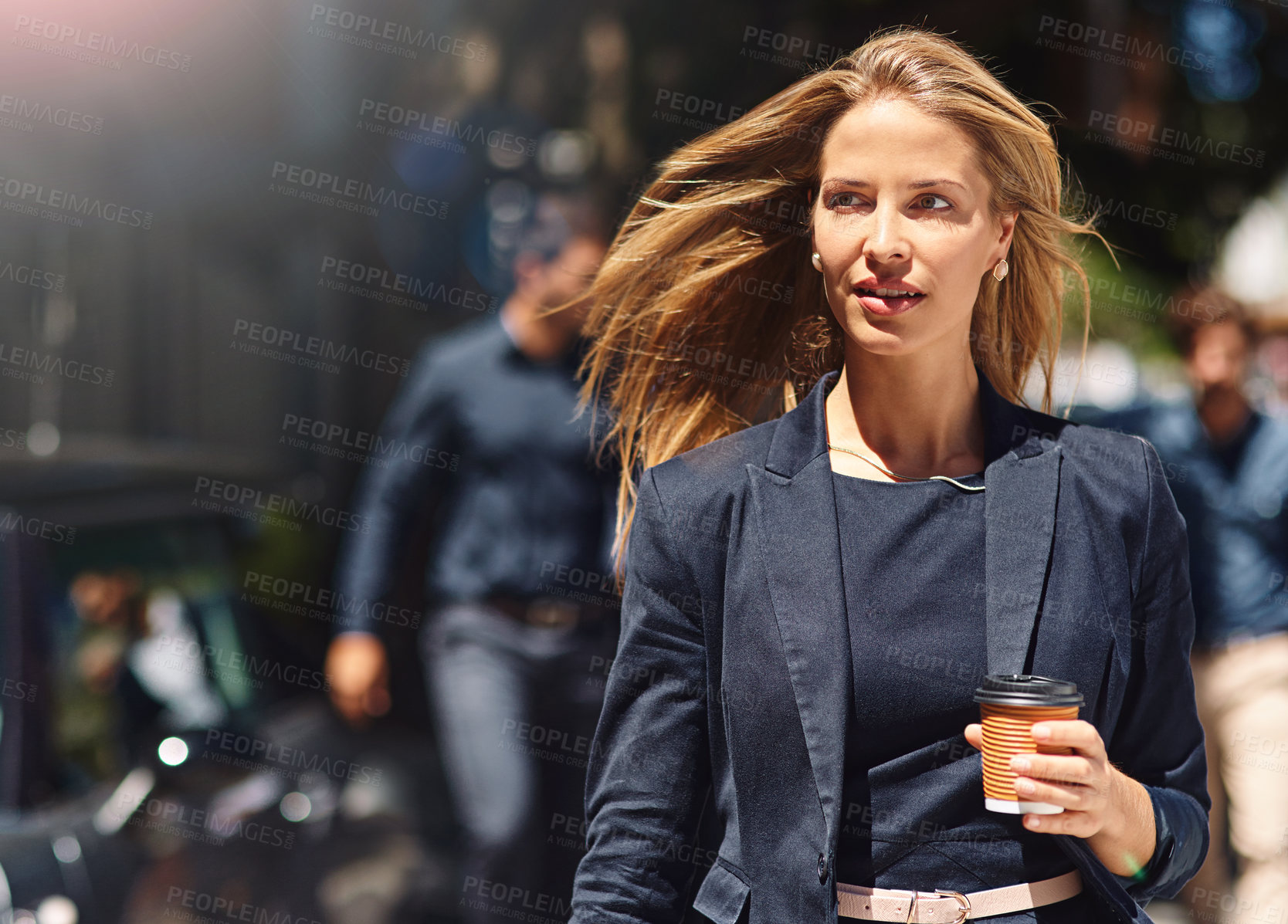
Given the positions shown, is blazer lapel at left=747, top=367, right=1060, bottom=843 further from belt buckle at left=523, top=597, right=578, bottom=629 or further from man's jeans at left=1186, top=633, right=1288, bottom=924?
man's jeans at left=1186, top=633, right=1288, bottom=924

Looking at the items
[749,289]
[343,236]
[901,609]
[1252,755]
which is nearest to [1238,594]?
[1252,755]

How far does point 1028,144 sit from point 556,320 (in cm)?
272

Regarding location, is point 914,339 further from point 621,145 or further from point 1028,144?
point 621,145

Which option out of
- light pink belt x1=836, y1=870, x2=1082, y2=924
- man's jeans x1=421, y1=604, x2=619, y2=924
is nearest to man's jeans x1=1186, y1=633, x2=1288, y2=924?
man's jeans x1=421, y1=604, x2=619, y2=924

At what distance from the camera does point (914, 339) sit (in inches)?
75.6

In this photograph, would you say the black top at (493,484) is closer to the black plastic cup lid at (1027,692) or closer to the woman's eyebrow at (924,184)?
the woman's eyebrow at (924,184)

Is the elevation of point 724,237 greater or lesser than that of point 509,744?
greater

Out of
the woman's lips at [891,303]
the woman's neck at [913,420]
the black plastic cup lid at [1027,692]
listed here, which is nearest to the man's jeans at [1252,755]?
the woman's neck at [913,420]

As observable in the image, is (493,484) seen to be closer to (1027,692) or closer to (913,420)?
(913,420)

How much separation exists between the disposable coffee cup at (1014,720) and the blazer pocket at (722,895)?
16.8 inches

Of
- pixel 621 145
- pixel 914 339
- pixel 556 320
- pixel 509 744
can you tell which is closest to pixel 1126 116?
pixel 621 145

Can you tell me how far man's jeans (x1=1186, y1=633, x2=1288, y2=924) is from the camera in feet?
15.1

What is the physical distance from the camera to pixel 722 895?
1.84m

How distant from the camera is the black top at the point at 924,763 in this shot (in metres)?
1.77
